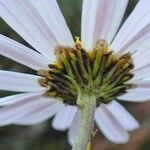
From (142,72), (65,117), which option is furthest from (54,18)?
(65,117)

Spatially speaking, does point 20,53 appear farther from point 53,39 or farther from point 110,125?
point 110,125

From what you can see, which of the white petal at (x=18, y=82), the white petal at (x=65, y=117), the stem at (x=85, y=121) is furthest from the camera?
the white petal at (x=65, y=117)

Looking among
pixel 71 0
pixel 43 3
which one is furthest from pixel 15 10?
pixel 71 0

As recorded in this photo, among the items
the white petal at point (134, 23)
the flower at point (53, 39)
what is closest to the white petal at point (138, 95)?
the flower at point (53, 39)

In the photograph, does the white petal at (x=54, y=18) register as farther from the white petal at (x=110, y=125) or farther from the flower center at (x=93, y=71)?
the white petal at (x=110, y=125)

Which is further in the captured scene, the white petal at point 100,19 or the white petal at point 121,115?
the white petal at point 121,115

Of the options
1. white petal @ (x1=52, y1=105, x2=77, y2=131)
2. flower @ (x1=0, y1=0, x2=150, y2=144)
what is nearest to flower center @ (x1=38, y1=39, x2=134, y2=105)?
flower @ (x1=0, y1=0, x2=150, y2=144)

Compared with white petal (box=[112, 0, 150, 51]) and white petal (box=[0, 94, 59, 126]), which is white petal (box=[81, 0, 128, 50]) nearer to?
white petal (box=[112, 0, 150, 51])
